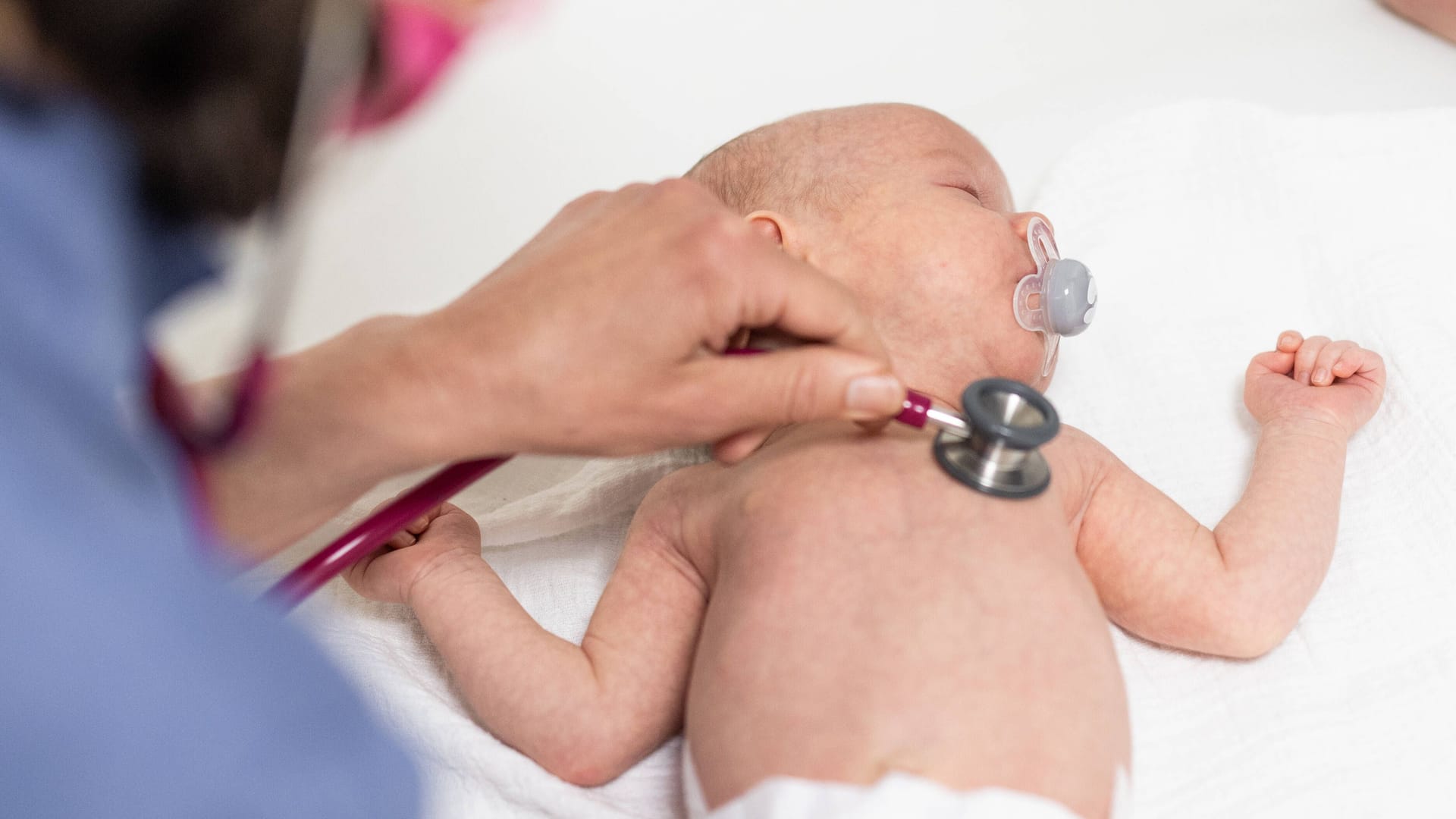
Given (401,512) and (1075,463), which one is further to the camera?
(1075,463)

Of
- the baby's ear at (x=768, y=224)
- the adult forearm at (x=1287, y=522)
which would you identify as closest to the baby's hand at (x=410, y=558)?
the baby's ear at (x=768, y=224)

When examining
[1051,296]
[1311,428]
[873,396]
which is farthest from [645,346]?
[1311,428]

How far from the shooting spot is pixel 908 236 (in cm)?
116

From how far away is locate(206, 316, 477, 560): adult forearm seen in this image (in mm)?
832

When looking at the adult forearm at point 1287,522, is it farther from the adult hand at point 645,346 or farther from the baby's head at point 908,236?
the adult hand at point 645,346

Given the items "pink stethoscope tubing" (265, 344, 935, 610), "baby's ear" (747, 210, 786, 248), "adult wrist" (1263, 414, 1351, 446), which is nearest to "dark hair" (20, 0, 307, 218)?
"pink stethoscope tubing" (265, 344, 935, 610)

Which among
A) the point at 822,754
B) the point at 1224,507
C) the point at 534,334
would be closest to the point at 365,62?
the point at 534,334

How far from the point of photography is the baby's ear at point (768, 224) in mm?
1153

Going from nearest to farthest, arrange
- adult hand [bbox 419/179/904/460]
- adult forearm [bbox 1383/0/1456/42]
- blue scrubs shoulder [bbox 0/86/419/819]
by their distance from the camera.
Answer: blue scrubs shoulder [bbox 0/86/419/819] < adult hand [bbox 419/179/904/460] < adult forearm [bbox 1383/0/1456/42]

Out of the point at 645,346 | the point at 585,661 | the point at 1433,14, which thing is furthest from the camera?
the point at 1433,14

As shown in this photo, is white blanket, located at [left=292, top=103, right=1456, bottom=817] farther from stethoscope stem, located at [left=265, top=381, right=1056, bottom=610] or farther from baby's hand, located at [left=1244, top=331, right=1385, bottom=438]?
stethoscope stem, located at [left=265, top=381, right=1056, bottom=610]

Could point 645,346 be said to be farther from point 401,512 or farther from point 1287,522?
point 1287,522

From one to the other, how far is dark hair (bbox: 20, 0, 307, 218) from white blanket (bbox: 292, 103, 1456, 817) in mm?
480

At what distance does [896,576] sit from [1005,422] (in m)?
0.16
